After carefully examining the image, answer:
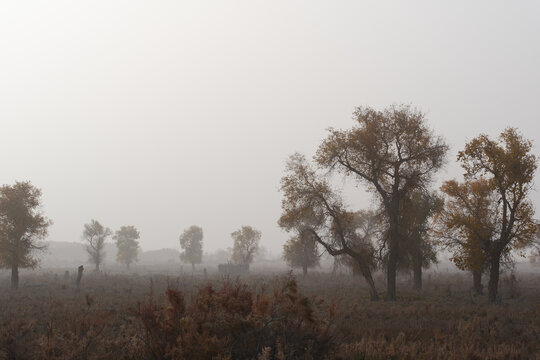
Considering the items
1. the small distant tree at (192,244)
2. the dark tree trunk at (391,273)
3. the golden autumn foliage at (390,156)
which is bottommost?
the small distant tree at (192,244)

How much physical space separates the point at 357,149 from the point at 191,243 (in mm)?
64008

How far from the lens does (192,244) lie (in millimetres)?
77625

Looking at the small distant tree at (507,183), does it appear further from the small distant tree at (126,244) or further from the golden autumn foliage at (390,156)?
the small distant tree at (126,244)

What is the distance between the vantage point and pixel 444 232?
2009 centimetres

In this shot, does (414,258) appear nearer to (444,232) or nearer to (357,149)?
(444,232)

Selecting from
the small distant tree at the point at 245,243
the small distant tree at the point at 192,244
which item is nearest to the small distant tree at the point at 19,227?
the small distant tree at the point at 245,243

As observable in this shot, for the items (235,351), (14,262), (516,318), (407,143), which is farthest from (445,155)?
(14,262)

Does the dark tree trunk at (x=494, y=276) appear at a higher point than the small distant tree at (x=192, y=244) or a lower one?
higher

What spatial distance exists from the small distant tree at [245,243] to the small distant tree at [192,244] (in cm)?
1310

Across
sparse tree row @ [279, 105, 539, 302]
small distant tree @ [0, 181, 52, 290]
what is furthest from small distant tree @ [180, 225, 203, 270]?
sparse tree row @ [279, 105, 539, 302]

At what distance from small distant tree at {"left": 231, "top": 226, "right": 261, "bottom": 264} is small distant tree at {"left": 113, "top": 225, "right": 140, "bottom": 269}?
24339mm

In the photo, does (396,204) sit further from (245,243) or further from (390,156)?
(245,243)

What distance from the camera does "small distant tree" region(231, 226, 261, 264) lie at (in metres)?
67.1

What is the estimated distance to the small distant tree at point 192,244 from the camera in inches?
3024
